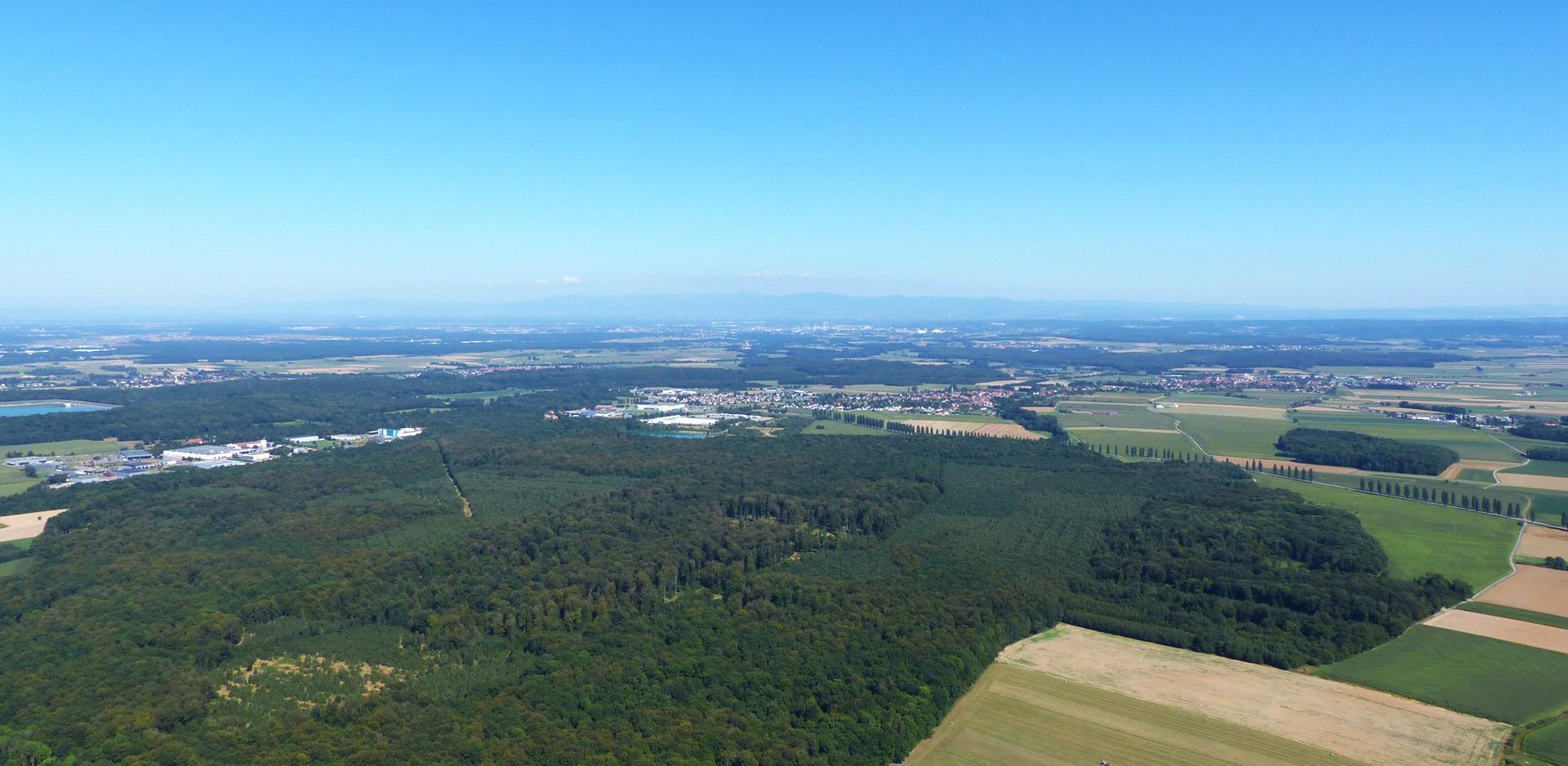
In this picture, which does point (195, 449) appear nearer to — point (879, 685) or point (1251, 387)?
point (879, 685)

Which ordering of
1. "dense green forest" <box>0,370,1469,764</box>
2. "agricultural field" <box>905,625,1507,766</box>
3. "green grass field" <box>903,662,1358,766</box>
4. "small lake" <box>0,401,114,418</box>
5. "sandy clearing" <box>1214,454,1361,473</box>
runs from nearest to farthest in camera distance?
1. "green grass field" <box>903,662,1358,766</box>
2. "agricultural field" <box>905,625,1507,766</box>
3. "dense green forest" <box>0,370,1469,764</box>
4. "sandy clearing" <box>1214,454,1361,473</box>
5. "small lake" <box>0,401,114,418</box>

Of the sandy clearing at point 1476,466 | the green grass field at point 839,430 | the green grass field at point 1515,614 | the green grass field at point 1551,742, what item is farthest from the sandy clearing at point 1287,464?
the green grass field at point 1551,742

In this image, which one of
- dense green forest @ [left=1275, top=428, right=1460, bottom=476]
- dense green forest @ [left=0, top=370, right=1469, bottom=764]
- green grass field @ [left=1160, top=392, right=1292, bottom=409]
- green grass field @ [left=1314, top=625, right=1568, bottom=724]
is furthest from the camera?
green grass field @ [left=1160, top=392, right=1292, bottom=409]

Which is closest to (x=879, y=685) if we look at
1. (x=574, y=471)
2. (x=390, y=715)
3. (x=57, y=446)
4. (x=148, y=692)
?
(x=390, y=715)

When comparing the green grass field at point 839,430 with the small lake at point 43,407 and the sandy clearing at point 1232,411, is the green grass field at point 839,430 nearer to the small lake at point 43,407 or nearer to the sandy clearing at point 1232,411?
the sandy clearing at point 1232,411

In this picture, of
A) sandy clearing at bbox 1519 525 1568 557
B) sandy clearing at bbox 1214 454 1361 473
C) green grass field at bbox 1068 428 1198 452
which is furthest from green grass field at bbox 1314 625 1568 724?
green grass field at bbox 1068 428 1198 452

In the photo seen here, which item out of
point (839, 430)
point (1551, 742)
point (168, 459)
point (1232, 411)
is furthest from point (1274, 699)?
point (1232, 411)

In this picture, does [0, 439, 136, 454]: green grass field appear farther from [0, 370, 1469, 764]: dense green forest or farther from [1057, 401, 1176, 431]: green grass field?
[1057, 401, 1176, 431]: green grass field
